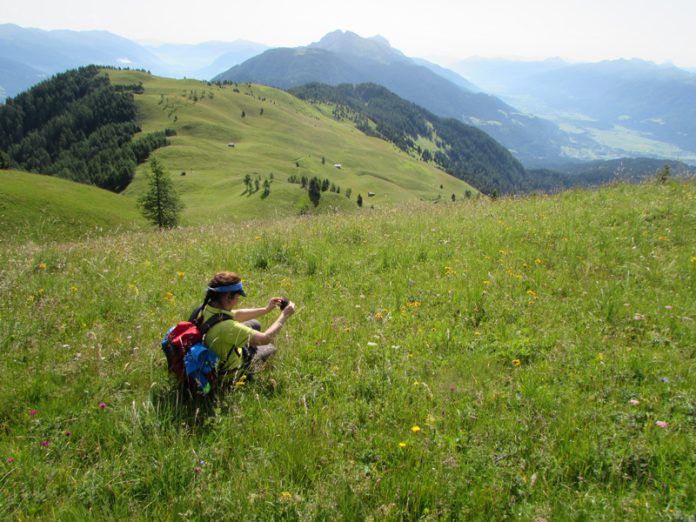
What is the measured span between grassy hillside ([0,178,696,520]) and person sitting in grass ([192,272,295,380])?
35cm

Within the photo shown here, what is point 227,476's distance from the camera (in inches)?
128

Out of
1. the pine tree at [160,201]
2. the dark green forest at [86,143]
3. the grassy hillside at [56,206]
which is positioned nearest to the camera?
the grassy hillside at [56,206]

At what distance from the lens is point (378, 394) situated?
4301 mm

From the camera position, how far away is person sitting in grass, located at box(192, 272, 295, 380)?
4.45 metres

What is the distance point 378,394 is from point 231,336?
1723 mm

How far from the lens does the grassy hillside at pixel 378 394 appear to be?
10.0 feet

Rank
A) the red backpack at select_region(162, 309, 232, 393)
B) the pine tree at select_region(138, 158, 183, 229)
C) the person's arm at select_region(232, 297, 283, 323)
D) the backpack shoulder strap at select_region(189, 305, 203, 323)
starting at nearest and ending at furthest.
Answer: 1. the red backpack at select_region(162, 309, 232, 393)
2. the backpack shoulder strap at select_region(189, 305, 203, 323)
3. the person's arm at select_region(232, 297, 283, 323)
4. the pine tree at select_region(138, 158, 183, 229)

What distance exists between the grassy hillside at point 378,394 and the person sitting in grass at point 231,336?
353 millimetres

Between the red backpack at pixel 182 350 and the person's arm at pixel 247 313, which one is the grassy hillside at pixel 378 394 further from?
the person's arm at pixel 247 313

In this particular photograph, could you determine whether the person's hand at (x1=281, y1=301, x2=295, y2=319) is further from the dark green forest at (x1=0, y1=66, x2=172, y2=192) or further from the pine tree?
the dark green forest at (x1=0, y1=66, x2=172, y2=192)

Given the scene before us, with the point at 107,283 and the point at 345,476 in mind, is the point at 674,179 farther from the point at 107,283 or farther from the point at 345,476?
the point at 107,283

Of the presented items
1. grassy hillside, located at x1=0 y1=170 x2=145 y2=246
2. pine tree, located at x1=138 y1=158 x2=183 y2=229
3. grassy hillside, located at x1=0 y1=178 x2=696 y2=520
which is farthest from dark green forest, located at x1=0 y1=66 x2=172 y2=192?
grassy hillside, located at x1=0 y1=178 x2=696 y2=520

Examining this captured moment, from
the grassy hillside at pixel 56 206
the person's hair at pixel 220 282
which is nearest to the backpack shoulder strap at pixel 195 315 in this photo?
the person's hair at pixel 220 282

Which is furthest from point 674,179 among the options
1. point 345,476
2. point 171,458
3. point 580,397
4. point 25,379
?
point 25,379
